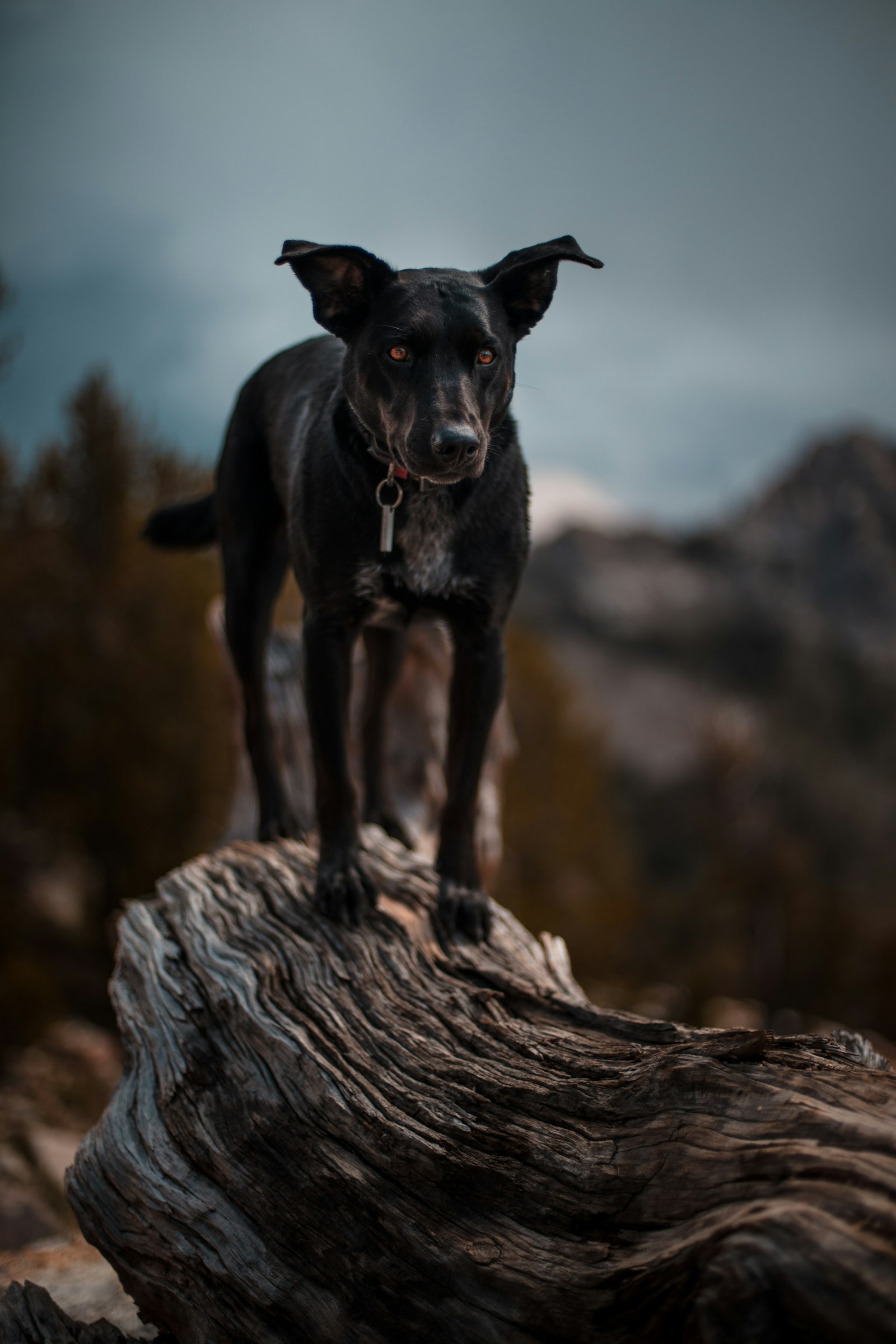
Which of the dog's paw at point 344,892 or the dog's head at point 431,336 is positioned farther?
the dog's paw at point 344,892

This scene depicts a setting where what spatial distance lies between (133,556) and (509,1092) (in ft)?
57.1

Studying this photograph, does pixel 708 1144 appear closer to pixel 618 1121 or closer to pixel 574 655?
pixel 618 1121

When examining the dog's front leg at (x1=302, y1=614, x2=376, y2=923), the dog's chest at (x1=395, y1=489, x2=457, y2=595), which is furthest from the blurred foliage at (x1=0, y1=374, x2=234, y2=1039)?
the dog's chest at (x1=395, y1=489, x2=457, y2=595)

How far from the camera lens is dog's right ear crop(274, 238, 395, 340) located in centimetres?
305

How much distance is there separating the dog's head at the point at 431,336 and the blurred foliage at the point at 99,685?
1377 cm

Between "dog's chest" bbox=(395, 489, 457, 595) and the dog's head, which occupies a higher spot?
the dog's head

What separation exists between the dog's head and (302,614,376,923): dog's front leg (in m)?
0.76

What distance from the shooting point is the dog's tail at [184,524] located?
493 centimetres

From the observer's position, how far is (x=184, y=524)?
4961 millimetres

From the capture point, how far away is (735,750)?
97.8 ft

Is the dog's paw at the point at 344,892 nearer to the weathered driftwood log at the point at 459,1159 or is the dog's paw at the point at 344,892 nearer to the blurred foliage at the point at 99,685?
the weathered driftwood log at the point at 459,1159

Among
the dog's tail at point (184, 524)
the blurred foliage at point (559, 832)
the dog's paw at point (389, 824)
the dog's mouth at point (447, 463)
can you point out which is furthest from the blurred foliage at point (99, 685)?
the dog's mouth at point (447, 463)

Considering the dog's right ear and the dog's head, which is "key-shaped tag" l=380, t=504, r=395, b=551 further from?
the dog's right ear

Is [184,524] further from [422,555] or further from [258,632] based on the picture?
[422,555]
